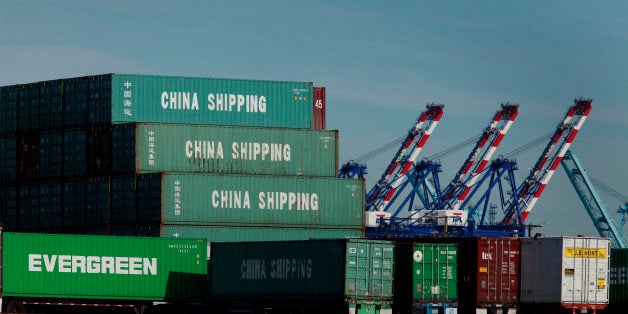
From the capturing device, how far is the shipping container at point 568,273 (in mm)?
60606

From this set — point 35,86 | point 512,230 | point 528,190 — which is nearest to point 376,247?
point 35,86

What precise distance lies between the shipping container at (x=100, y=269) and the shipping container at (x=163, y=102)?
10.0 meters

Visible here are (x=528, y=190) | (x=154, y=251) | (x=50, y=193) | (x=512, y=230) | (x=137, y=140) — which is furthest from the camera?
(x=528, y=190)

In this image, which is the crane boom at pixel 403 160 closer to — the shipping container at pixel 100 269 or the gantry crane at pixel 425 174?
the gantry crane at pixel 425 174

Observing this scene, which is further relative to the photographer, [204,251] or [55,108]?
[55,108]

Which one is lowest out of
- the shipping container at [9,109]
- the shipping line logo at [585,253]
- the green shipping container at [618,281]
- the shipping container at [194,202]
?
the green shipping container at [618,281]

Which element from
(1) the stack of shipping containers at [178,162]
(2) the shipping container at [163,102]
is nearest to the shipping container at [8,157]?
(1) the stack of shipping containers at [178,162]

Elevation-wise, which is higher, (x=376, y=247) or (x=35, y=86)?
(x=35, y=86)

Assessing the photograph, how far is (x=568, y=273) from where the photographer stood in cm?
6069

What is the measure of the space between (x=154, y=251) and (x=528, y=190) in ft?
308

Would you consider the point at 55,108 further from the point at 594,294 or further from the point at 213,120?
the point at 594,294

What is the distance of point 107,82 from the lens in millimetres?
74062

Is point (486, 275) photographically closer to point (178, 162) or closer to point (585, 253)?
point (585, 253)

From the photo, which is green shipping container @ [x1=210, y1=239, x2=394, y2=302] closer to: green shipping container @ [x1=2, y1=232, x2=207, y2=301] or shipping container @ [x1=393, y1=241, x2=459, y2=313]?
shipping container @ [x1=393, y1=241, x2=459, y2=313]
